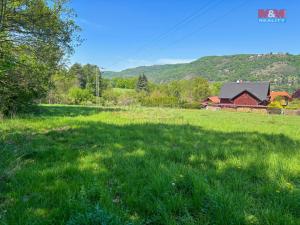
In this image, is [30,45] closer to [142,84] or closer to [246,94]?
[246,94]

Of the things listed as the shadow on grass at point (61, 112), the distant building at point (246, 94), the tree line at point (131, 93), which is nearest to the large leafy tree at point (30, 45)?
the shadow on grass at point (61, 112)

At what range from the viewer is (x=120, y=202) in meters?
3.35

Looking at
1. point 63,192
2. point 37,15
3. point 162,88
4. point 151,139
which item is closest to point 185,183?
point 63,192

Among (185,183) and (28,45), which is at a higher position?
(28,45)

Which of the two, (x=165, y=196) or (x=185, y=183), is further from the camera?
(x=185, y=183)

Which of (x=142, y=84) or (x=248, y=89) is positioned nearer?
(x=248, y=89)

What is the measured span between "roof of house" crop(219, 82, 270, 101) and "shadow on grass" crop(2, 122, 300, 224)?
177 feet

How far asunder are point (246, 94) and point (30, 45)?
50.4m

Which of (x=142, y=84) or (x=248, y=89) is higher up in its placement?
(x=142, y=84)

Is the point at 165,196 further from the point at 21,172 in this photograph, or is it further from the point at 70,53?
the point at 70,53

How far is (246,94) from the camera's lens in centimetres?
5694

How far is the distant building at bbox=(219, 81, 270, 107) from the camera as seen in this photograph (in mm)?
55650

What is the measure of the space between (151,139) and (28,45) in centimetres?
972

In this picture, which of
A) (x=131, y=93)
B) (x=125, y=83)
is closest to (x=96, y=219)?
(x=131, y=93)
